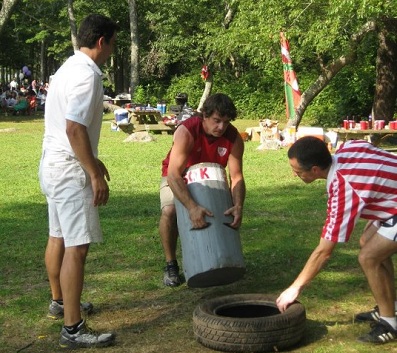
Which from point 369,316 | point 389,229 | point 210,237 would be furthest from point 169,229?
→ point 389,229

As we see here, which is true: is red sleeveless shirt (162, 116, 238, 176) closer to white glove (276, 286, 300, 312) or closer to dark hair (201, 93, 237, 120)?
dark hair (201, 93, 237, 120)

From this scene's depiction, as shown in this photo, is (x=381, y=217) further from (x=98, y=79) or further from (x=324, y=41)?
(x=324, y=41)

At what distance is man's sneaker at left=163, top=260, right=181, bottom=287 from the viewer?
244 inches

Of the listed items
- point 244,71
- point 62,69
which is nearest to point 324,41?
point 62,69

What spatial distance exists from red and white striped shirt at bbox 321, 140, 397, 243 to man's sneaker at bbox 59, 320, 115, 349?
1.47 meters

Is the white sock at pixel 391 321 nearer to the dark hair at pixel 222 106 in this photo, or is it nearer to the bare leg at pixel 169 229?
the dark hair at pixel 222 106

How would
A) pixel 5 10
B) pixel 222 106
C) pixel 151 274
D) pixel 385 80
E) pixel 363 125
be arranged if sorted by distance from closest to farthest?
pixel 222 106 < pixel 151 274 < pixel 363 125 < pixel 5 10 < pixel 385 80

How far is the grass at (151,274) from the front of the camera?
16.7 ft

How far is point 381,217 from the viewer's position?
15.1 feet

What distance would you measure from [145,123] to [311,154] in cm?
1963

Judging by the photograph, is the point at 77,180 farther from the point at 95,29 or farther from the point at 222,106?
the point at 222,106

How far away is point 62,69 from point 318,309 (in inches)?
94.0

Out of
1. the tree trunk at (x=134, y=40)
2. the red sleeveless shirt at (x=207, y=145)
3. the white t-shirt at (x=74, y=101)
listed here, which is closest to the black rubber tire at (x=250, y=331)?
the white t-shirt at (x=74, y=101)

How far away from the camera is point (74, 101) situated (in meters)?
4.61
